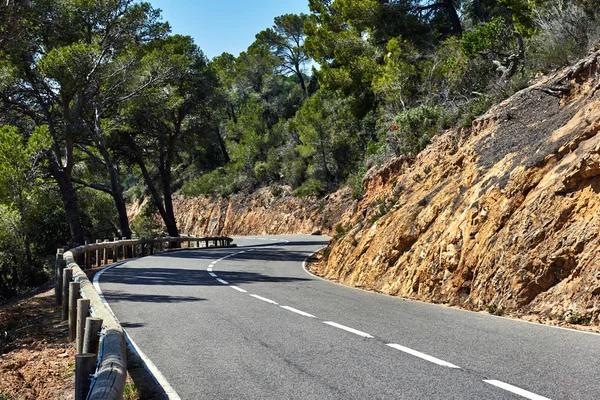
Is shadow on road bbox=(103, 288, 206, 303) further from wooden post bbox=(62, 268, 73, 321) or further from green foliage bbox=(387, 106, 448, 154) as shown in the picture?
green foliage bbox=(387, 106, 448, 154)

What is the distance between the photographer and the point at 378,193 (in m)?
22.3

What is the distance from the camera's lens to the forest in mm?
20078

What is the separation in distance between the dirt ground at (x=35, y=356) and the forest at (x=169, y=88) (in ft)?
24.5

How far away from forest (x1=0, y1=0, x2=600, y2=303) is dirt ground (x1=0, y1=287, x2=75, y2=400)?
7.47m

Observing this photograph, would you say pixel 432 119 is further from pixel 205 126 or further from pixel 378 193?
pixel 205 126

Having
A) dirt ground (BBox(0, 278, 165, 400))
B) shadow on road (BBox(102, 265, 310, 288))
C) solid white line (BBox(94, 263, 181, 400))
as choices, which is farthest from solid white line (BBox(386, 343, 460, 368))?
shadow on road (BBox(102, 265, 310, 288))

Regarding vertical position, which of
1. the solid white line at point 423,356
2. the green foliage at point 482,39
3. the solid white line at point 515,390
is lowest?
the solid white line at point 423,356

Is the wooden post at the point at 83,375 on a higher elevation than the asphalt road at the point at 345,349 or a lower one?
higher

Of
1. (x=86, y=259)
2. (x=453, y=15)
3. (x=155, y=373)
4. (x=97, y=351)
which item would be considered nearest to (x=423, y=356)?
(x=155, y=373)

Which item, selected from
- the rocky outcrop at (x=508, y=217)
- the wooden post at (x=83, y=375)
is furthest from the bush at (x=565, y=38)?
the wooden post at (x=83, y=375)

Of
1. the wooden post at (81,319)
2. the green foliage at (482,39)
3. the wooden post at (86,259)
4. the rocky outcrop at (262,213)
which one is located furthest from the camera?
the rocky outcrop at (262,213)

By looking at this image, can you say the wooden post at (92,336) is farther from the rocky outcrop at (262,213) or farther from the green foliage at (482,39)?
the rocky outcrop at (262,213)

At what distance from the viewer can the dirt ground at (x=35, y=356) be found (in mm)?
6516

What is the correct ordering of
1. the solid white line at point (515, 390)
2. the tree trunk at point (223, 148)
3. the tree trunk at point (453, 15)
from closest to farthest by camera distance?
the solid white line at point (515, 390) < the tree trunk at point (453, 15) < the tree trunk at point (223, 148)
